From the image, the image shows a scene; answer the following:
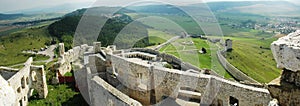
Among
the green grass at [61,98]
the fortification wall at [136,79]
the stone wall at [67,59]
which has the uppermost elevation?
the fortification wall at [136,79]

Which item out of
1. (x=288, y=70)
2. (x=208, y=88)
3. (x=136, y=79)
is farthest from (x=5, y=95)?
(x=136, y=79)

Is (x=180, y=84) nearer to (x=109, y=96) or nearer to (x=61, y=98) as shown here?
(x=109, y=96)

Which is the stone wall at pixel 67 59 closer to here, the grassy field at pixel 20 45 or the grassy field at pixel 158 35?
the grassy field at pixel 20 45

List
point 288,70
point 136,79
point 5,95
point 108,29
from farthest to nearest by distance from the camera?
point 108,29, point 136,79, point 288,70, point 5,95

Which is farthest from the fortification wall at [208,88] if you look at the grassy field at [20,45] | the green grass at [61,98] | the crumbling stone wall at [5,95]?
the grassy field at [20,45]

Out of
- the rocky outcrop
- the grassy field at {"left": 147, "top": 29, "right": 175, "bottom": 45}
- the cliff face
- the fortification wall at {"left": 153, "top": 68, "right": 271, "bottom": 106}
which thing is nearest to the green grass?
the fortification wall at {"left": 153, "top": 68, "right": 271, "bottom": 106}

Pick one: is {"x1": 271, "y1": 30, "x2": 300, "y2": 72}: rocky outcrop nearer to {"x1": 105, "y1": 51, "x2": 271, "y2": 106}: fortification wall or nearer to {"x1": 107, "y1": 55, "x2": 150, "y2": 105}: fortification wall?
{"x1": 105, "y1": 51, "x2": 271, "y2": 106}: fortification wall

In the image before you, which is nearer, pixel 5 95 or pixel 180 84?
pixel 5 95

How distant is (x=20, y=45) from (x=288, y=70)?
266 ft

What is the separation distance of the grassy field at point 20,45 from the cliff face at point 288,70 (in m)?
61.3

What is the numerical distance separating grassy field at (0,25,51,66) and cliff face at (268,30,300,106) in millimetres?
61320

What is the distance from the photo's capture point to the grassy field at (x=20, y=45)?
63.7m

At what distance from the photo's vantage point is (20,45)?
253 feet

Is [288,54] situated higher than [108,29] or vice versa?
[288,54]
